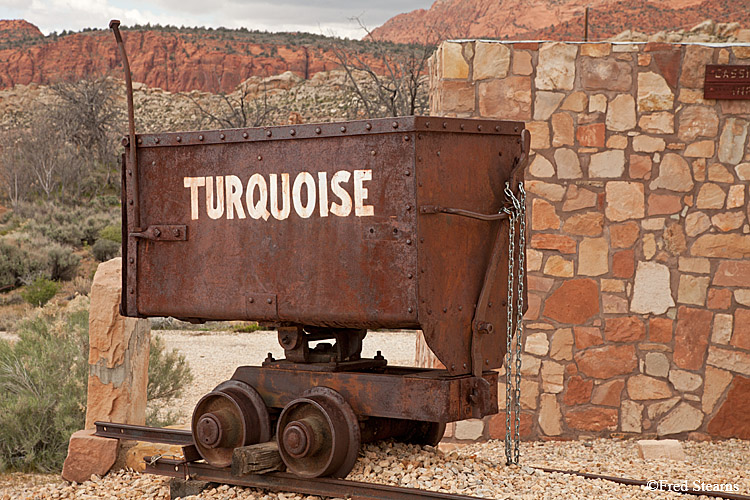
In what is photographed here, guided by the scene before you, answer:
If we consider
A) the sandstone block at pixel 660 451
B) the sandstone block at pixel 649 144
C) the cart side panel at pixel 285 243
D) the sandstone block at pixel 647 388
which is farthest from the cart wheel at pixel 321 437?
the sandstone block at pixel 649 144

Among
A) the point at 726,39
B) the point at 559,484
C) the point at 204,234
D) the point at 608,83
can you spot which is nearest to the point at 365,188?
the point at 204,234

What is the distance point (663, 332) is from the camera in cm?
703

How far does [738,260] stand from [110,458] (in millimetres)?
4970

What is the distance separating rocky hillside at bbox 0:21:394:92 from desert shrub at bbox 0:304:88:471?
43.6 meters

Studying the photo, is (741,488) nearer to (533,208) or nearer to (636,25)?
(533,208)

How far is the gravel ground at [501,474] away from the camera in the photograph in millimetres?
4242

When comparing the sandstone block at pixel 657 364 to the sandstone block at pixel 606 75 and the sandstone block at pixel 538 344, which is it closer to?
the sandstone block at pixel 538 344

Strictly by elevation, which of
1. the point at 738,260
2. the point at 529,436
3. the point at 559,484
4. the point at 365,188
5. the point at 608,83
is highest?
the point at 608,83

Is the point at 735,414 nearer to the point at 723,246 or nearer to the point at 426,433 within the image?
the point at 723,246

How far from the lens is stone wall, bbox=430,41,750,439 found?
698 centimetres

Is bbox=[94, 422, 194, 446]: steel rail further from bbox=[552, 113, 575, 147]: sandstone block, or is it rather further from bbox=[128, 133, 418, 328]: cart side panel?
bbox=[552, 113, 575, 147]: sandstone block

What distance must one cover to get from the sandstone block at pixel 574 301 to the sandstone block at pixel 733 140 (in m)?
1.47

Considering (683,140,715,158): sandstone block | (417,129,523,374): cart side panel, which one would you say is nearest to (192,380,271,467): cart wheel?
(417,129,523,374): cart side panel

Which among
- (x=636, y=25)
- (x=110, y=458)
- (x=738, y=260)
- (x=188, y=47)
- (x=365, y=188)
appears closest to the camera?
(x=365, y=188)
